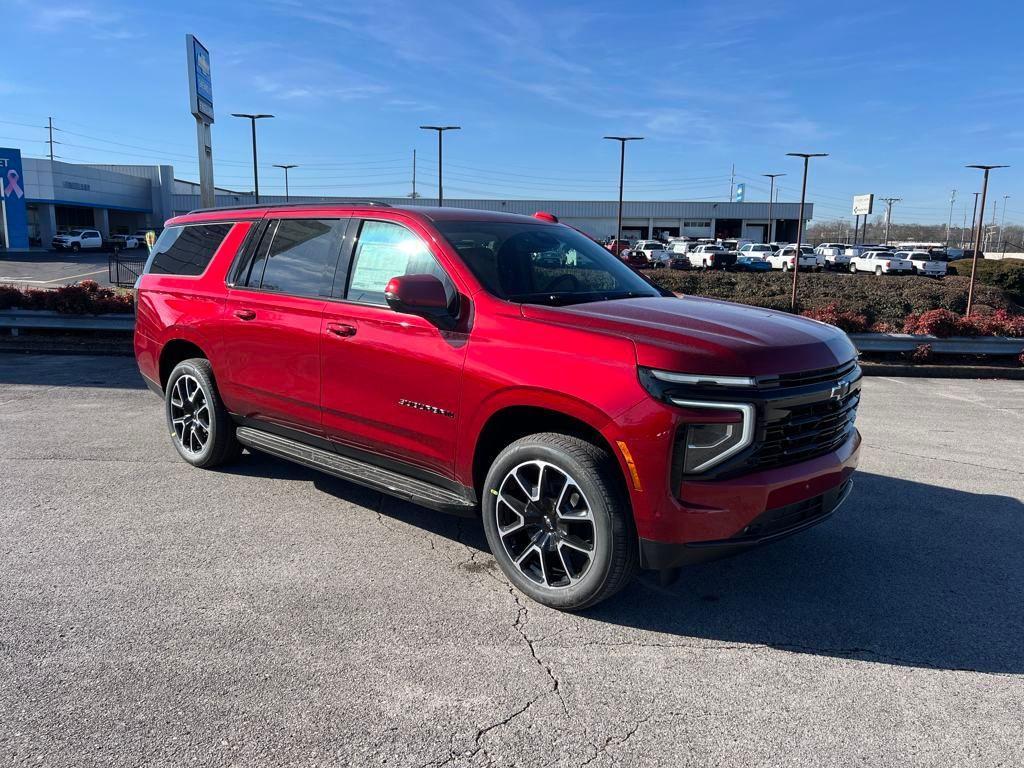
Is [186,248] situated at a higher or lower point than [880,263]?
lower

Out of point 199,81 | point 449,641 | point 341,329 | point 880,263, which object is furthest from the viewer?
point 880,263

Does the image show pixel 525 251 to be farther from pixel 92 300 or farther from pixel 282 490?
pixel 92 300

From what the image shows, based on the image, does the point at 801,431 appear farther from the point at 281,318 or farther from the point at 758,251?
the point at 758,251

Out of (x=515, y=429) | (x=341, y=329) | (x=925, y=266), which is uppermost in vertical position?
(x=925, y=266)

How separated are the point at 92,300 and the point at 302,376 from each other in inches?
360

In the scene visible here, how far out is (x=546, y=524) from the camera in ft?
12.0

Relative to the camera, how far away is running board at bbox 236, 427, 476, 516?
13.2ft

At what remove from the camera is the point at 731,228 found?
92.6 metres

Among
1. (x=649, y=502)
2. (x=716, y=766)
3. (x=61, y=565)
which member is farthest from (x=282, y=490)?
(x=716, y=766)

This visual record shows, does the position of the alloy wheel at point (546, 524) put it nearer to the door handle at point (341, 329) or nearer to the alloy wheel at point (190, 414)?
the door handle at point (341, 329)

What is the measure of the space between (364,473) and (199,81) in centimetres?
1915

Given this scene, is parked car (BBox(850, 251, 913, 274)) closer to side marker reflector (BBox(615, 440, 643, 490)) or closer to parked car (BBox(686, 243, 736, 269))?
parked car (BBox(686, 243, 736, 269))

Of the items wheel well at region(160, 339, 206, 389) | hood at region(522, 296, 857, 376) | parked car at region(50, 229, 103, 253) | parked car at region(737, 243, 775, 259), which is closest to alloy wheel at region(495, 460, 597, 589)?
hood at region(522, 296, 857, 376)

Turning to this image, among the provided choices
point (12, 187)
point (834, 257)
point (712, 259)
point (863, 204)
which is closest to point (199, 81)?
point (712, 259)
